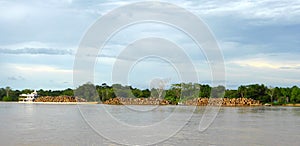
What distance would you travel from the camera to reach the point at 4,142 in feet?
41.1

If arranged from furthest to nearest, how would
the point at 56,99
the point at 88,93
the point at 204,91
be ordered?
the point at 56,99 → the point at 88,93 → the point at 204,91

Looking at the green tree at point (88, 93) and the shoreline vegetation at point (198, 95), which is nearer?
the shoreline vegetation at point (198, 95)

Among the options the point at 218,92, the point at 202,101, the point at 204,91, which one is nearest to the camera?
the point at 202,101

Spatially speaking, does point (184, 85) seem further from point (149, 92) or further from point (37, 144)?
point (37, 144)

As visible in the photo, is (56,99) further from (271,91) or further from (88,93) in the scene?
(271,91)

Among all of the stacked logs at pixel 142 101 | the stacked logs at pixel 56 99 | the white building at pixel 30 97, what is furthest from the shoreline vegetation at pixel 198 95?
the white building at pixel 30 97

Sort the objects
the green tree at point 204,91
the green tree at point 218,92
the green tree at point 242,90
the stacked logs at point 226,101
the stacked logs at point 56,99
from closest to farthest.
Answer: the stacked logs at point 226,101, the green tree at point 218,92, the green tree at point 242,90, the green tree at point 204,91, the stacked logs at point 56,99

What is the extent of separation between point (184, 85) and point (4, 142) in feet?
185

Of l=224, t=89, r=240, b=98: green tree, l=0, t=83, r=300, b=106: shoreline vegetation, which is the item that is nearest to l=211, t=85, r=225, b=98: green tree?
l=0, t=83, r=300, b=106: shoreline vegetation

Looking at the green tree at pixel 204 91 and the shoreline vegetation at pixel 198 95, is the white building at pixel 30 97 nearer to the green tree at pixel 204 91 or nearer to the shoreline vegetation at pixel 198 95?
the shoreline vegetation at pixel 198 95

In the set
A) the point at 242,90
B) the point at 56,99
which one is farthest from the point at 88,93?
the point at 242,90

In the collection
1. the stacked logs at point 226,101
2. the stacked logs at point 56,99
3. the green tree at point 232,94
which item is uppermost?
the green tree at point 232,94

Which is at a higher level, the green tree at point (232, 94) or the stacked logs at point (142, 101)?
the green tree at point (232, 94)

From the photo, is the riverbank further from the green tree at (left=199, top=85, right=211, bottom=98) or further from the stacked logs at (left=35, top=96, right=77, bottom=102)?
the stacked logs at (left=35, top=96, right=77, bottom=102)
